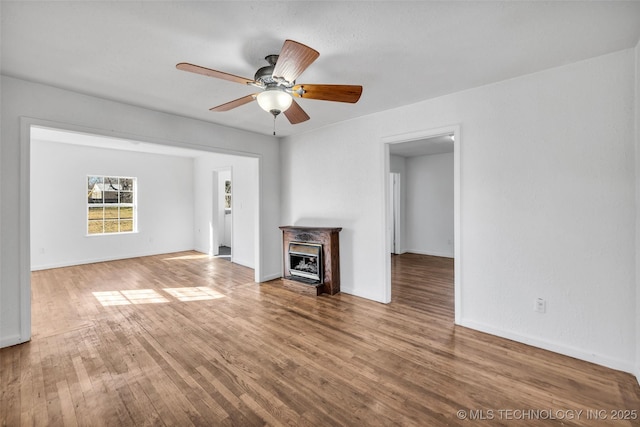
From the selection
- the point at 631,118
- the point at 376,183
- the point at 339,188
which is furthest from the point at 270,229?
the point at 631,118

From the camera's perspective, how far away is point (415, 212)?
23.7 feet

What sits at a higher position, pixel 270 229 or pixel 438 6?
pixel 438 6

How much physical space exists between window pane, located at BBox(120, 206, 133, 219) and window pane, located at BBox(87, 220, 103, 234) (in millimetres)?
459

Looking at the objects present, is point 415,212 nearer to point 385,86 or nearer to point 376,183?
point 376,183

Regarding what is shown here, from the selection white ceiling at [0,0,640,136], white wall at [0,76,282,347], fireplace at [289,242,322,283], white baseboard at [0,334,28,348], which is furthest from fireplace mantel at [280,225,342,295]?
white baseboard at [0,334,28,348]

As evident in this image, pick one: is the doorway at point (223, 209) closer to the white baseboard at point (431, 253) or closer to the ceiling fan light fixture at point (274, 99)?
the white baseboard at point (431, 253)

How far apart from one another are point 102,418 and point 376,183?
3395 millimetres

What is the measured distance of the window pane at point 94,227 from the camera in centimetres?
627

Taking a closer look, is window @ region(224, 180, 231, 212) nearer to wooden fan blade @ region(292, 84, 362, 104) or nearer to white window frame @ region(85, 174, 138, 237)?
white window frame @ region(85, 174, 138, 237)

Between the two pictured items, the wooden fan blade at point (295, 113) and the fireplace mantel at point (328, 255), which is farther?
the fireplace mantel at point (328, 255)

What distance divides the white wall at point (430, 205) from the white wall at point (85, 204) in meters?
6.00

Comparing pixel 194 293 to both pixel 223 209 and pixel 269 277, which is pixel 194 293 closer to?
pixel 269 277

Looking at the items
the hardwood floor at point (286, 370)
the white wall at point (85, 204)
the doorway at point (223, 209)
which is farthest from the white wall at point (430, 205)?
the white wall at point (85, 204)

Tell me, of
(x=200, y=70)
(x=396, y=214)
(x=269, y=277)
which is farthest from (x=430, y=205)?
(x=200, y=70)
